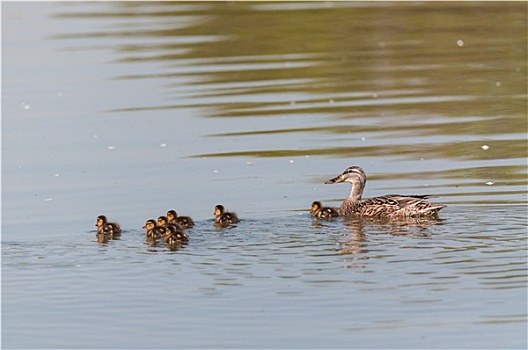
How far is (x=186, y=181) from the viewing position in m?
14.4

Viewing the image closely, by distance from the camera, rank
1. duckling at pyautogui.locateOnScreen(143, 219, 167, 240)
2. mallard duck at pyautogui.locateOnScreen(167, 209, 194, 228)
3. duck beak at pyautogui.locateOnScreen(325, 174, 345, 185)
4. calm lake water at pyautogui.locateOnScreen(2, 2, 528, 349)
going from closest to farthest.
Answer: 1. calm lake water at pyautogui.locateOnScreen(2, 2, 528, 349)
2. duckling at pyautogui.locateOnScreen(143, 219, 167, 240)
3. mallard duck at pyautogui.locateOnScreen(167, 209, 194, 228)
4. duck beak at pyautogui.locateOnScreen(325, 174, 345, 185)

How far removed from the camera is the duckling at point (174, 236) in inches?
450

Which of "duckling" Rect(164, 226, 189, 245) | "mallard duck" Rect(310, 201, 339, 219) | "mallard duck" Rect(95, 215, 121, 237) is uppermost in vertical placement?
"mallard duck" Rect(310, 201, 339, 219)

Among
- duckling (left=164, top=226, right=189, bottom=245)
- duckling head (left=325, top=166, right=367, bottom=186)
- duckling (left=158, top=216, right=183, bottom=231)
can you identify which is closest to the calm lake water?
duckling (left=164, top=226, right=189, bottom=245)

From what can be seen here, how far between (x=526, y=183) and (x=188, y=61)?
10.7 m

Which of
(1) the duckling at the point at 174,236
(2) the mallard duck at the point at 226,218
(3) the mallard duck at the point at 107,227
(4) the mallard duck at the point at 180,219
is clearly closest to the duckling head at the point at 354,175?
(2) the mallard duck at the point at 226,218

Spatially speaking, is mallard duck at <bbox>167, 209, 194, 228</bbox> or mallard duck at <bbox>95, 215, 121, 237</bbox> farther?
mallard duck at <bbox>167, 209, 194, 228</bbox>

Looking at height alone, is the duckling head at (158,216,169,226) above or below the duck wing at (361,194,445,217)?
below

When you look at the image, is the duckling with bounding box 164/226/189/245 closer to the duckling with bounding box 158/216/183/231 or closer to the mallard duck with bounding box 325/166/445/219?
the duckling with bounding box 158/216/183/231

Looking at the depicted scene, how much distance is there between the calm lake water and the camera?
9.45m

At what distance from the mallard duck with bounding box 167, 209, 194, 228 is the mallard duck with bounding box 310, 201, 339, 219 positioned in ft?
3.69

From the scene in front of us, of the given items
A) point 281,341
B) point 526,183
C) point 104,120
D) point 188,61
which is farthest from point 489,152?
point 188,61

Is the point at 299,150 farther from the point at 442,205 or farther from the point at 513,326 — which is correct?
the point at 513,326

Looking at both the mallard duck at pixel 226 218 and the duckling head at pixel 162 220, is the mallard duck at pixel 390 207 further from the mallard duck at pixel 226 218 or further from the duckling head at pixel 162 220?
the duckling head at pixel 162 220
